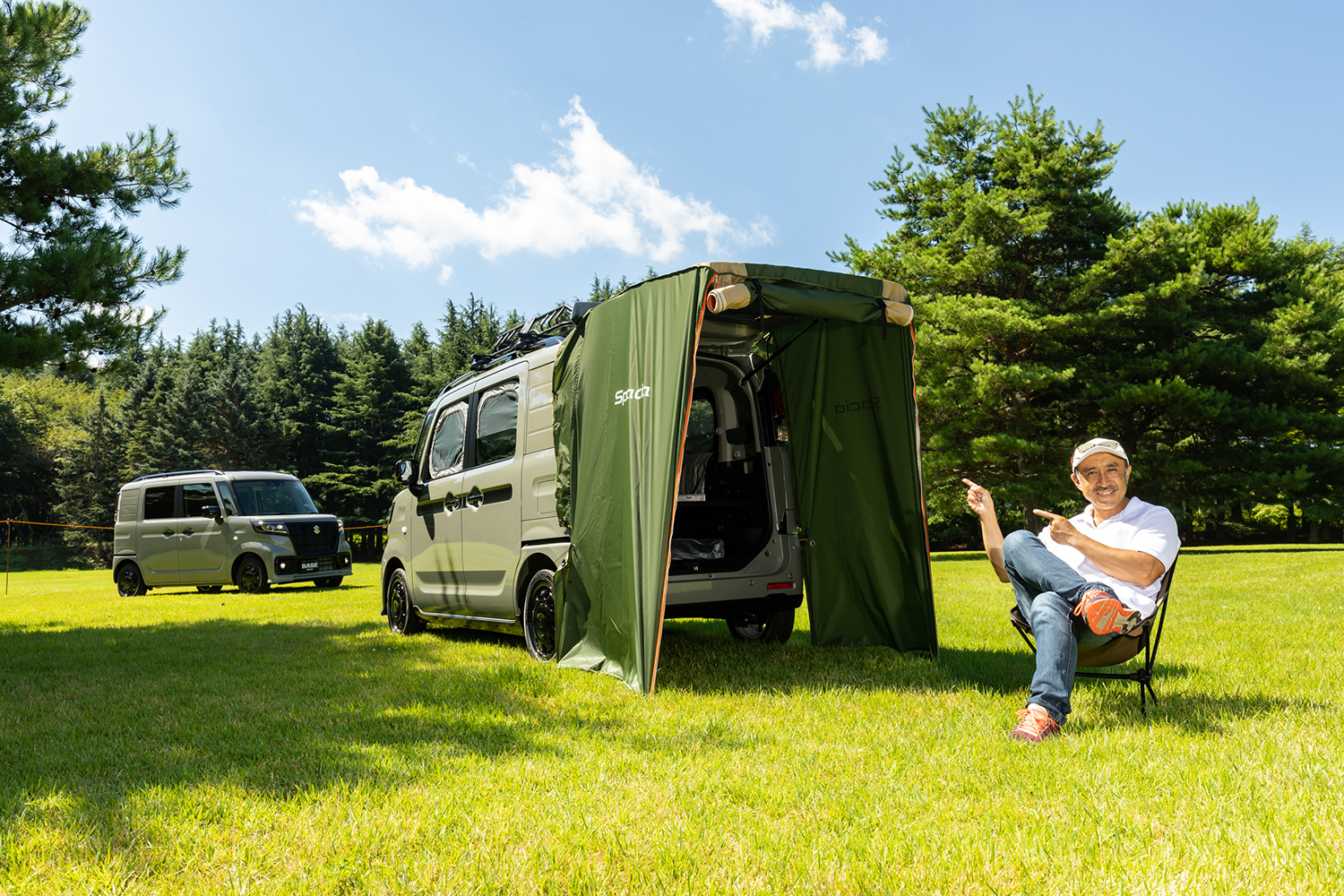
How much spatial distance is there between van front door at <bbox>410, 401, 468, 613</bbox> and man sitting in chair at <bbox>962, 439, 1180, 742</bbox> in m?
4.40

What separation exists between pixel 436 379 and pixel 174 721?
3908 cm

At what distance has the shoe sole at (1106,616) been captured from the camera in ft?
12.0

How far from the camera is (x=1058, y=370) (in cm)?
2383

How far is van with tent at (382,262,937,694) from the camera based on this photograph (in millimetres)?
5059

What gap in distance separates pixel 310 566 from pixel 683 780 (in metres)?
14.3

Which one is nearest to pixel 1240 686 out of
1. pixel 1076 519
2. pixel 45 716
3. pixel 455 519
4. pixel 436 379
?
pixel 1076 519

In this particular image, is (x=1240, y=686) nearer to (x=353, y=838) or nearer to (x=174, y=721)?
(x=353, y=838)

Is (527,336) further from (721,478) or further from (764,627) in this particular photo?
(764,627)

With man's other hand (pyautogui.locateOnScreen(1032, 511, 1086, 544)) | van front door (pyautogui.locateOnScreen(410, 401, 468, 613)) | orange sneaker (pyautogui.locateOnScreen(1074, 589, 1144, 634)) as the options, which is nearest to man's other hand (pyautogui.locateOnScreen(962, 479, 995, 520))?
man's other hand (pyautogui.locateOnScreen(1032, 511, 1086, 544))

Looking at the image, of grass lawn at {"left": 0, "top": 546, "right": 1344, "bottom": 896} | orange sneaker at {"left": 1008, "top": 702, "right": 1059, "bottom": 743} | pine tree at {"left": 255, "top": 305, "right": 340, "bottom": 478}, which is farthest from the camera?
pine tree at {"left": 255, "top": 305, "right": 340, "bottom": 478}

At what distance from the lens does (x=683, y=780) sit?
10.5 feet

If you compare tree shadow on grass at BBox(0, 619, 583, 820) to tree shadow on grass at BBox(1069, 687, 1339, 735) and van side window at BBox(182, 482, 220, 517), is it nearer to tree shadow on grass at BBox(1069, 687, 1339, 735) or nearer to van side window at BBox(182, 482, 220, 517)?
tree shadow on grass at BBox(1069, 687, 1339, 735)

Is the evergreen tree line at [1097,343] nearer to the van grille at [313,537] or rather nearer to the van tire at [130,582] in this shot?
the van grille at [313,537]

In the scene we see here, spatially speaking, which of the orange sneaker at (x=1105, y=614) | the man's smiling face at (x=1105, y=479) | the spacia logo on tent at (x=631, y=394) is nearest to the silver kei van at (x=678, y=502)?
the spacia logo on tent at (x=631, y=394)
